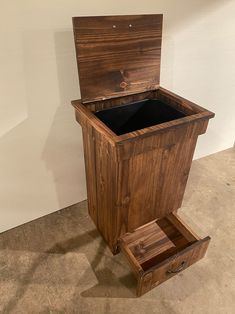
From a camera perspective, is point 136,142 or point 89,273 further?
point 89,273

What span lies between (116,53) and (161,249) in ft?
2.95

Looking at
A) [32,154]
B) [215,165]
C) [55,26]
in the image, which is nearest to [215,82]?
[215,165]

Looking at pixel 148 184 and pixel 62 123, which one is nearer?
pixel 148 184

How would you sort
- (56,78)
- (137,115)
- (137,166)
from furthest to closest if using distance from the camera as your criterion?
(137,115)
(56,78)
(137,166)

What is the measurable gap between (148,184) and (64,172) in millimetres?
533

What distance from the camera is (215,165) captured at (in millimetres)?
1894

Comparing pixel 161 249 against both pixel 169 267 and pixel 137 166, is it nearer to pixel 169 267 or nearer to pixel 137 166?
pixel 169 267

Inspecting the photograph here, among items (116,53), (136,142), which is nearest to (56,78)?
(116,53)

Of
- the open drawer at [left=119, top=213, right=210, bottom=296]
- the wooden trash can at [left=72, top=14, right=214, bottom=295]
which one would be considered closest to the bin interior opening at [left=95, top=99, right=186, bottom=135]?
the wooden trash can at [left=72, top=14, right=214, bottom=295]

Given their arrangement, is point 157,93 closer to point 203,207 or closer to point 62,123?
point 62,123

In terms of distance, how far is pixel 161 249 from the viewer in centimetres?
115

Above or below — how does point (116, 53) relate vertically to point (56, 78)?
above

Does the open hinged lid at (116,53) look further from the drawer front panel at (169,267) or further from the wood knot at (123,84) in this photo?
the drawer front panel at (169,267)

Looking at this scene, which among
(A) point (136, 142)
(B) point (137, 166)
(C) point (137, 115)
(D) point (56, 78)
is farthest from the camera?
(C) point (137, 115)
